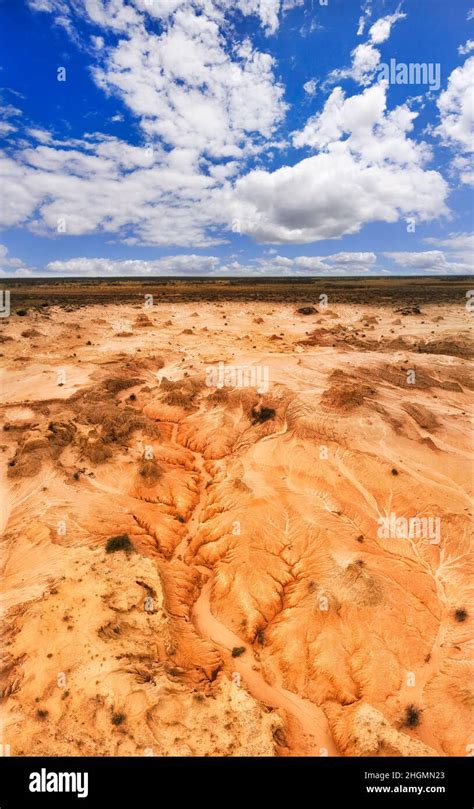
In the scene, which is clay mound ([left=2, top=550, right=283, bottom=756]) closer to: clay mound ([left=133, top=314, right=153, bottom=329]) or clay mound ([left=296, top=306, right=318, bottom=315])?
clay mound ([left=133, top=314, right=153, bottom=329])

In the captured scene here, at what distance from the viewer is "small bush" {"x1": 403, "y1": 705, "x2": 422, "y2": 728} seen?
14.2m

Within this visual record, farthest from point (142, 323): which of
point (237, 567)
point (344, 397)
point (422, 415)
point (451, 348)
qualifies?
point (237, 567)

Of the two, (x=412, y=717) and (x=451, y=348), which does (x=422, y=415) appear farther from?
(x=451, y=348)

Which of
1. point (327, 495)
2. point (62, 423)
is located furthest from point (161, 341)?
point (327, 495)

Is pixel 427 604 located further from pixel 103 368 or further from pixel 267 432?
pixel 103 368

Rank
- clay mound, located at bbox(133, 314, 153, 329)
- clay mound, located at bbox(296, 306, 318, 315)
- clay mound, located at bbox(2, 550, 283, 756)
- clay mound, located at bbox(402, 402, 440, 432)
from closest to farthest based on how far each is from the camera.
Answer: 1. clay mound, located at bbox(2, 550, 283, 756)
2. clay mound, located at bbox(402, 402, 440, 432)
3. clay mound, located at bbox(133, 314, 153, 329)
4. clay mound, located at bbox(296, 306, 318, 315)

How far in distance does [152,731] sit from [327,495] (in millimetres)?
15928

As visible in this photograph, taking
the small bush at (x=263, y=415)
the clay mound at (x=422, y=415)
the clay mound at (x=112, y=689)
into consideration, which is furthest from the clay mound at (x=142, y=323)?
the clay mound at (x=112, y=689)

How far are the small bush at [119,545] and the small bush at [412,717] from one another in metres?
13.6

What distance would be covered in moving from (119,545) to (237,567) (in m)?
6.28

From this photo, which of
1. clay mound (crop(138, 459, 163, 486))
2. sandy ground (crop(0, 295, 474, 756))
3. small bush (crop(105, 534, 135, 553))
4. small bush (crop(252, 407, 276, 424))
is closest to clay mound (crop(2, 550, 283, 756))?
sandy ground (crop(0, 295, 474, 756))

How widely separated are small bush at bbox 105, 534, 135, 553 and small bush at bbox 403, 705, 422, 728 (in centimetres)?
1365

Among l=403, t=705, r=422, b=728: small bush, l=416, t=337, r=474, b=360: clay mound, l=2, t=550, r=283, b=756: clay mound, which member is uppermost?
l=416, t=337, r=474, b=360: clay mound
